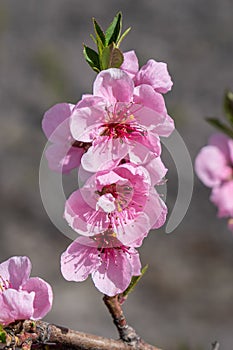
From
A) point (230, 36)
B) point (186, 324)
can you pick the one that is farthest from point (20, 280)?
point (230, 36)

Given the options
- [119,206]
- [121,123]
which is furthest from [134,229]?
[121,123]

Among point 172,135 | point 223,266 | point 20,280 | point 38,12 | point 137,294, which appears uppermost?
point 38,12

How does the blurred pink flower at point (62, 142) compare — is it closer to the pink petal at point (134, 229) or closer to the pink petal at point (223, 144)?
the pink petal at point (134, 229)

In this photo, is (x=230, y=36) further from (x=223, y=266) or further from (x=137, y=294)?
(x=137, y=294)

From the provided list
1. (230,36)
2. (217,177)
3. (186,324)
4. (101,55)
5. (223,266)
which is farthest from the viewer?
(230,36)

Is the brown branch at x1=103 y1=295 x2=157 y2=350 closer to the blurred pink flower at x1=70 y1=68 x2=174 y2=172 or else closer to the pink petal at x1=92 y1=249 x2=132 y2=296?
the pink petal at x1=92 y1=249 x2=132 y2=296
